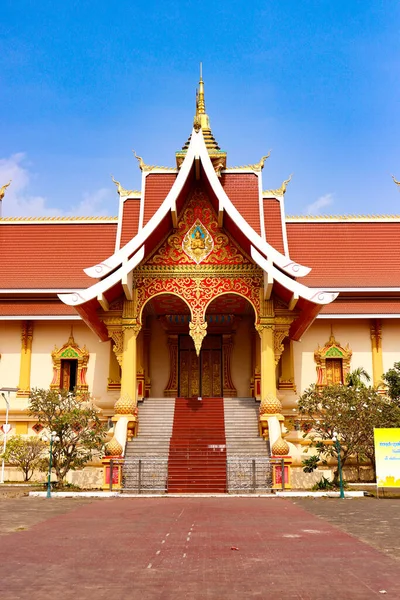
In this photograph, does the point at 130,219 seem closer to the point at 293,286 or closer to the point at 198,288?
the point at 198,288

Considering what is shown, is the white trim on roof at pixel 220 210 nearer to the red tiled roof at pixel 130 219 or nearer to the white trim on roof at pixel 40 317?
the red tiled roof at pixel 130 219

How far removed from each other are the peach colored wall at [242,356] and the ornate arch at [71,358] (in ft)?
16.2

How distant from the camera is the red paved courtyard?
4934 millimetres

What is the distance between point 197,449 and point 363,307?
7449 millimetres

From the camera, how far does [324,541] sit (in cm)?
729

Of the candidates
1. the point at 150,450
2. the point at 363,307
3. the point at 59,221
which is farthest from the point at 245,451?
the point at 59,221

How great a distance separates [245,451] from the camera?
617 inches

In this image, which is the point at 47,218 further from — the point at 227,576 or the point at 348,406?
the point at 227,576

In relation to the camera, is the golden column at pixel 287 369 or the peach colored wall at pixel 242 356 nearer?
the golden column at pixel 287 369

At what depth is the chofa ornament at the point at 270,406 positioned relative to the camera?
16.2 m

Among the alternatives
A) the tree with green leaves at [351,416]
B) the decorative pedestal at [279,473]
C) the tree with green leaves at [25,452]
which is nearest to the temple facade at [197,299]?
the decorative pedestal at [279,473]

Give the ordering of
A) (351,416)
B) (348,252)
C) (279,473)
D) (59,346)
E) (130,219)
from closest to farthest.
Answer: (279,473) → (351,416) → (59,346) → (130,219) → (348,252)

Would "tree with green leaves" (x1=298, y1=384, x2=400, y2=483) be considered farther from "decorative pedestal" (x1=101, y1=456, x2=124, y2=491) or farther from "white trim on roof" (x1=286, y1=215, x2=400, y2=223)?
"white trim on roof" (x1=286, y1=215, x2=400, y2=223)

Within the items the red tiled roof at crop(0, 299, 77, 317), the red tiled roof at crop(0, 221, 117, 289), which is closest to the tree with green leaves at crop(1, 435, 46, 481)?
the red tiled roof at crop(0, 299, 77, 317)
